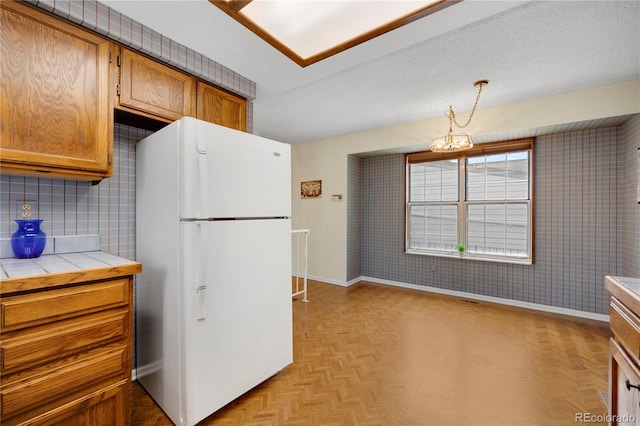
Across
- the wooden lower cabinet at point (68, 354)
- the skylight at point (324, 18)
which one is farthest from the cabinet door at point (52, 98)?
the skylight at point (324, 18)

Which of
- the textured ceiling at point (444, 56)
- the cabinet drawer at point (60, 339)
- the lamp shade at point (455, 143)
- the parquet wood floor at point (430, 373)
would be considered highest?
the textured ceiling at point (444, 56)

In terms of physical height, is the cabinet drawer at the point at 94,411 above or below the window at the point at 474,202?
below

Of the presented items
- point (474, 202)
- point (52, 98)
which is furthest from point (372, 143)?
point (52, 98)

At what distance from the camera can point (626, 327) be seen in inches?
41.4

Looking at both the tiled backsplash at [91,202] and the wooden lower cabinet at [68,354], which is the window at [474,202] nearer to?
the tiled backsplash at [91,202]

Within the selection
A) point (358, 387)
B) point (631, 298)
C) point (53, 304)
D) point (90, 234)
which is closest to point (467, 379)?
point (358, 387)

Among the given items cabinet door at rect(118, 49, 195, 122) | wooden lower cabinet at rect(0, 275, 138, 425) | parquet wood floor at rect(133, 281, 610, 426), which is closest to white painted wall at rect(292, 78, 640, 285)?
parquet wood floor at rect(133, 281, 610, 426)

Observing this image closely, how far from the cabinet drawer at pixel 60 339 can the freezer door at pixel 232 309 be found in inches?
12.8

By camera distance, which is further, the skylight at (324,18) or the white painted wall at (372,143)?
the white painted wall at (372,143)

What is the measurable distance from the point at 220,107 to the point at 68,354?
182 cm

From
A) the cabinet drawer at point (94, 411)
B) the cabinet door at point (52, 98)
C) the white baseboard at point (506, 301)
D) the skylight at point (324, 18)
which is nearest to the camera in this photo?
the cabinet drawer at point (94, 411)

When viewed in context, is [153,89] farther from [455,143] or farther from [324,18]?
[455,143]

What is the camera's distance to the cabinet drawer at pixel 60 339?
A: 3.50 feet

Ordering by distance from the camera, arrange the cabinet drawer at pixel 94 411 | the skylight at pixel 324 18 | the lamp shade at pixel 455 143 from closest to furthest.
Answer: the cabinet drawer at pixel 94 411
the skylight at pixel 324 18
the lamp shade at pixel 455 143
